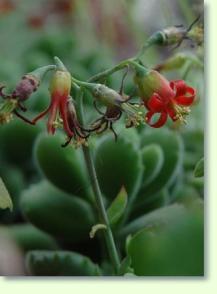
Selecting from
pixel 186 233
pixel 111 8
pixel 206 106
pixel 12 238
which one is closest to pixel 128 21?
pixel 111 8

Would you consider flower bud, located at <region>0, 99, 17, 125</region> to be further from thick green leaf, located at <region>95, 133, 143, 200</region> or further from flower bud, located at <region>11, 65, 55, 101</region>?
thick green leaf, located at <region>95, 133, 143, 200</region>

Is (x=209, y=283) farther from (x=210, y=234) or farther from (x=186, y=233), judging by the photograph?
(x=186, y=233)

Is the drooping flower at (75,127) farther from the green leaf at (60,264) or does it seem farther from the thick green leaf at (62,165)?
the green leaf at (60,264)

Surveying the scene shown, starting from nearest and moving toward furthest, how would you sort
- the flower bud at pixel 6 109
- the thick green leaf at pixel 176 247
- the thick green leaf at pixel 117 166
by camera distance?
the thick green leaf at pixel 176 247 < the flower bud at pixel 6 109 < the thick green leaf at pixel 117 166

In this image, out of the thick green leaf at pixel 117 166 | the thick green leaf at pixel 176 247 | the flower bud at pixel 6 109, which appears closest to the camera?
the thick green leaf at pixel 176 247

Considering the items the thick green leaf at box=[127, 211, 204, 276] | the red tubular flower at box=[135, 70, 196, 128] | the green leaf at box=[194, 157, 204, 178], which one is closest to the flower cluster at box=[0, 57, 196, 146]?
the red tubular flower at box=[135, 70, 196, 128]

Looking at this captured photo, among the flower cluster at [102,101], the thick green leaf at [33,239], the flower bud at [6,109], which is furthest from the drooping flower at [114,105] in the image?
the thick green leaf at [33,239]

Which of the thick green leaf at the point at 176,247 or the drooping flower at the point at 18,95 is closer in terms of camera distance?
the thick green leaf at the point at 176,247
